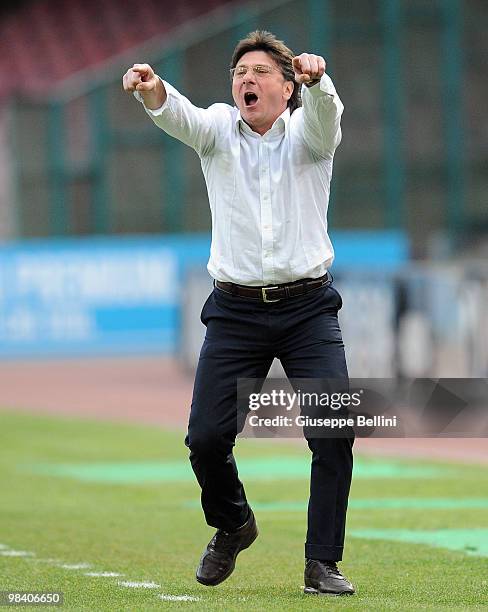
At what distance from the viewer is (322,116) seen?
6508mm

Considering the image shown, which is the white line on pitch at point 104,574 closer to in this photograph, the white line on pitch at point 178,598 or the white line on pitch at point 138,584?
the white line on pitch at point 138,584

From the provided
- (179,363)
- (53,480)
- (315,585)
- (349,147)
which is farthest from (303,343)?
(349,147)

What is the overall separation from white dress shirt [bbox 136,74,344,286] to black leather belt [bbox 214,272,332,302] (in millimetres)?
27

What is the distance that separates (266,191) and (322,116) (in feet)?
1.36

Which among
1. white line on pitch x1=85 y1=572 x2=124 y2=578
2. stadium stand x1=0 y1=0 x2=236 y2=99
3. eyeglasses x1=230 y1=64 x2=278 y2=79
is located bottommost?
white line on pitch x1=85 y1=572 x2=124 y2=578

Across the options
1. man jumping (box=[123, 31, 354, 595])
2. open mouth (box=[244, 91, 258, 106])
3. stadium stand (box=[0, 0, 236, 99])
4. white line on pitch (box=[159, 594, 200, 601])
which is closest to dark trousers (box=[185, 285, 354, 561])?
man jumping (box=[123, 31, 354, 595])

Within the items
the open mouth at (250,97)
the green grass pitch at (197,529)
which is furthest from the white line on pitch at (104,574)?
the open mouth at (250,97)

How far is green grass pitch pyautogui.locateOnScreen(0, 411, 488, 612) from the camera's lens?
6.82m

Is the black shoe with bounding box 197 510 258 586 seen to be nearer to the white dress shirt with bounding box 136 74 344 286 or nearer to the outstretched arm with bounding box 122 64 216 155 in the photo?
the white dress shirt with bounding box 136 74 344 286

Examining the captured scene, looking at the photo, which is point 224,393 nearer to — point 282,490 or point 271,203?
point 271,203

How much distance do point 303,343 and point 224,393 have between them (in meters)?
0.41

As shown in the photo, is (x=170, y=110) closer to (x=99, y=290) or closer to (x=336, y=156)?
(x=99, y=290)

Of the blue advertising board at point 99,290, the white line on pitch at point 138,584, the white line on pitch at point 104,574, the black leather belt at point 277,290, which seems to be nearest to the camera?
the black leather belt at point 277,290

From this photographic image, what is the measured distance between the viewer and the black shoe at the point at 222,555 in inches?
278
